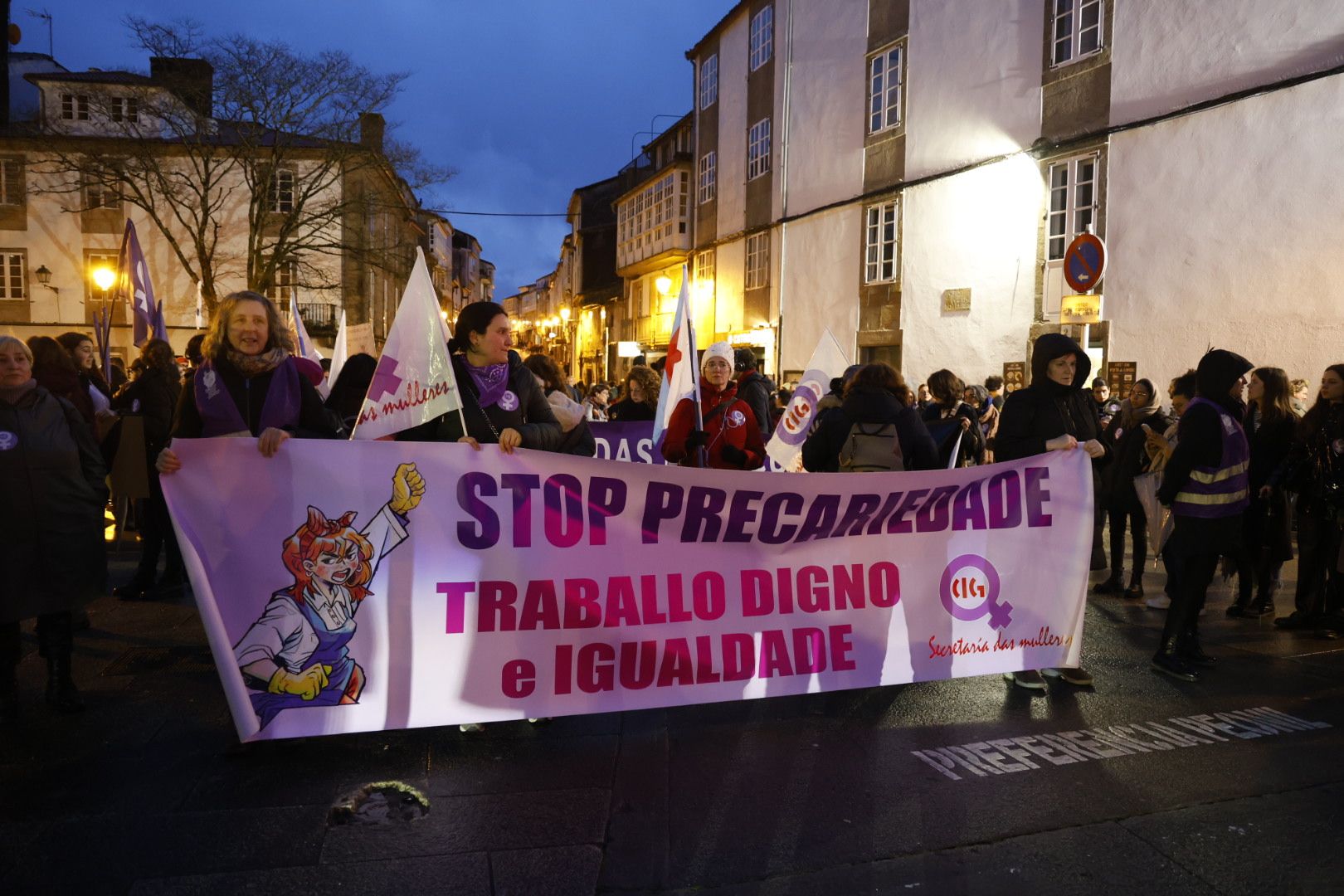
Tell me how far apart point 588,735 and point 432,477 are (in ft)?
4.78

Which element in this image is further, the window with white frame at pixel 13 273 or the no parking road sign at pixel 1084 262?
the window with white frame at pixel 13 273

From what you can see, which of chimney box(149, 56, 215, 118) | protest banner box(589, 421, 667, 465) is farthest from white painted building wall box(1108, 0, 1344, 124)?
chimney box(149, 56, 215, 118)

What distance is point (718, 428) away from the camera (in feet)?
19.7

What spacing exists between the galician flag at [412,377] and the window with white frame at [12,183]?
4197cm

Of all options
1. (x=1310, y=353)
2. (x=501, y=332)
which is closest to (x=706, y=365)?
(x=501, y=332)

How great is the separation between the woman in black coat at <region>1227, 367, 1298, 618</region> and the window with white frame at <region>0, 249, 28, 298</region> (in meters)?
43.5

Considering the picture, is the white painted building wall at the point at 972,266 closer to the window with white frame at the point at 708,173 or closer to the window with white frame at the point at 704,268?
the window with white frame at the point at 704,268

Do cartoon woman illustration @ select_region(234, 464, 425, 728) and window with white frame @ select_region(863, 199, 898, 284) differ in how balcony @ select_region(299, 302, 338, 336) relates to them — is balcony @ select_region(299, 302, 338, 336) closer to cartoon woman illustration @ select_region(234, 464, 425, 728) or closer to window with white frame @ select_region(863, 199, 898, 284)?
window with white frame @ select_region(863, 199, 898, 284)

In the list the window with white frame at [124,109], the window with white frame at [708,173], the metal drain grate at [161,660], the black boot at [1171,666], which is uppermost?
the window with white frame at [124,109]

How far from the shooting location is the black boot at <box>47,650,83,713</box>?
15.7ft

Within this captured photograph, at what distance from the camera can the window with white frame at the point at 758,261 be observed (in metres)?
26.0

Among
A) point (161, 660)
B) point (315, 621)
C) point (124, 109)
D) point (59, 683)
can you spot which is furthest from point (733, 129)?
point (315, 621)

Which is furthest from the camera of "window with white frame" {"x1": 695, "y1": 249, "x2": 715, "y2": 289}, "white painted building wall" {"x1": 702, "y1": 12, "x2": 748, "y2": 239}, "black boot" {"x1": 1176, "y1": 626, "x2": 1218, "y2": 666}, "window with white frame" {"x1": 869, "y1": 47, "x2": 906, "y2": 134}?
"window with white frame" {"x1": 695, "y1": 249, "x2": 715, "y2": 289}

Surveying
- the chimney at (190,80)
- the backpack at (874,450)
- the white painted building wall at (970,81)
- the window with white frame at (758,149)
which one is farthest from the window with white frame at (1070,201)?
the chimney at (190,80)
